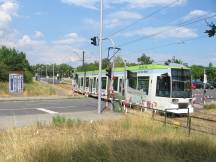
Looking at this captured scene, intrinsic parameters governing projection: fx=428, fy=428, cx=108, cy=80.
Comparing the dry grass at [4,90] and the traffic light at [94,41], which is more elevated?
the traffic light at [94,41]

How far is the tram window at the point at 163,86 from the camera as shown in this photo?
82.5ft

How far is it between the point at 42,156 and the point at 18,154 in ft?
1.49

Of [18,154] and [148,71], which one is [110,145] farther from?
[148,71]

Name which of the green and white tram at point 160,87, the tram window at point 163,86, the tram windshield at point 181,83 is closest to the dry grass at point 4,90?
the green and white tram at point 160,87

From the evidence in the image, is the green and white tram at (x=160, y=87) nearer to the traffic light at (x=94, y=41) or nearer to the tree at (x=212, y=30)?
the traffic light at (x=94, y=41)

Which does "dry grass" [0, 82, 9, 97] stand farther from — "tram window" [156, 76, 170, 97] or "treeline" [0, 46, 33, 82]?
"tram window" [156, 76, 170, 97]

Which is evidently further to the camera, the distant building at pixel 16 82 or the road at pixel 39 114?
the distant building at pixel 16 82

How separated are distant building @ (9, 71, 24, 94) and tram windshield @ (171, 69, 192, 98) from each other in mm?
28516

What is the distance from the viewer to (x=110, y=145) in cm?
857

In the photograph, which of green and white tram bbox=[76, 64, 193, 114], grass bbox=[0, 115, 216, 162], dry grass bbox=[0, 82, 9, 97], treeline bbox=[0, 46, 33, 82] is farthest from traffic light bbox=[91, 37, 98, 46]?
treeline bbox=[0, 46, 33, 82]

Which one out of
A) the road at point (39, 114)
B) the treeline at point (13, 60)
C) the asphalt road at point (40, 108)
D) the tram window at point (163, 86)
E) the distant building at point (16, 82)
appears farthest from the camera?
the treeline at point (13, 60)

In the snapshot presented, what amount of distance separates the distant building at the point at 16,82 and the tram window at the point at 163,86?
2765 cm

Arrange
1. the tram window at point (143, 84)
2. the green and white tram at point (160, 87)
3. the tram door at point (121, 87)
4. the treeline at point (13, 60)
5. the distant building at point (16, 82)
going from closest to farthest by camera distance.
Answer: the green and white tram at point (160, 87), the tram window at point (143, 84), the tram door at point (121, 87), the distant building at point (16, 82), the treeline at point (13, 60)

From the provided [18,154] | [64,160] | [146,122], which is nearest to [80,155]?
[64,160]
